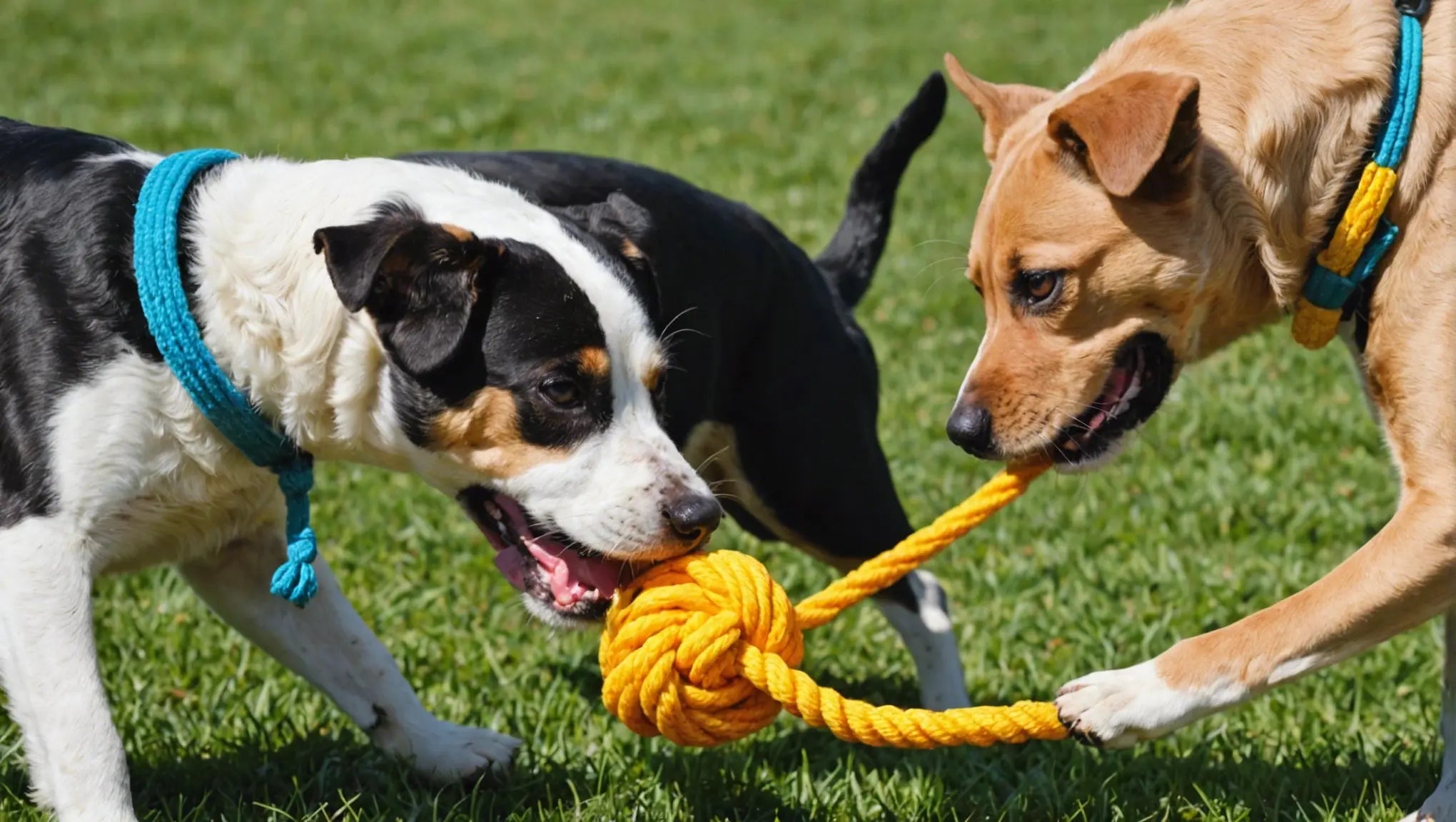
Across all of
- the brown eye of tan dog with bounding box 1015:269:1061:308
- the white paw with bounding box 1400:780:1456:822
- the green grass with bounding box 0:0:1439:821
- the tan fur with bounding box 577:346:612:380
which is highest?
the brown eye of tan dog with bounding box 1015:269:1061:308

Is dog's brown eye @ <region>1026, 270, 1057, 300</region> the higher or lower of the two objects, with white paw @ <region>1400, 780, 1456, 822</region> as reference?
higher

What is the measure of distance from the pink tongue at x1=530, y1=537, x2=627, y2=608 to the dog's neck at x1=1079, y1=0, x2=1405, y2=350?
72.6 inches

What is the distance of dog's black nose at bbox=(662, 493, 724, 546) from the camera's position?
3.84m

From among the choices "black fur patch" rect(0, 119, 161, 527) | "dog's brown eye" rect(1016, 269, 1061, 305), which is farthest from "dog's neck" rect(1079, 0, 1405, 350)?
"black fur patch" rect(0, 119, 161, 527)

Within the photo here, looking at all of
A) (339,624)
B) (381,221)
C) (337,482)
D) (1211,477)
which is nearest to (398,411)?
(381,221)

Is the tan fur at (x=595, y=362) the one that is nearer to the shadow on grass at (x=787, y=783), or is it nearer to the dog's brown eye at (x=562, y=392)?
the dog's brown eye at (x=562, y=392)

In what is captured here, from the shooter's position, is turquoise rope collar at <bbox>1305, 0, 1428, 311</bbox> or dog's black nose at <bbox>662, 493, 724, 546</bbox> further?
turquoise rope collar at <bbox>1305, 0, 1428, 311</bbox>

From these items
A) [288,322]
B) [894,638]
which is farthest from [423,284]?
[894,638]

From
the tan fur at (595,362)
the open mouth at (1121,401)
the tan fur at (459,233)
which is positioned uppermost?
the tan fur at (459,233)

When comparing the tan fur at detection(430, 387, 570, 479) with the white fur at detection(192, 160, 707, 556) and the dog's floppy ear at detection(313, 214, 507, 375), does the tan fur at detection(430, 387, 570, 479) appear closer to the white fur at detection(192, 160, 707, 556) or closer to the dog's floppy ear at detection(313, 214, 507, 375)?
the white fur at detection(192, 160, 707, 556)


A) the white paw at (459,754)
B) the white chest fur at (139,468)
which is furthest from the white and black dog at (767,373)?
the white chest fur at (139,468)

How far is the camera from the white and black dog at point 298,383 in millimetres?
3715

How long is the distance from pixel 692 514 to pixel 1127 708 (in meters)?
1.15

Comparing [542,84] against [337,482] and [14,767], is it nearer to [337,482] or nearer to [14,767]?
[337,482]
